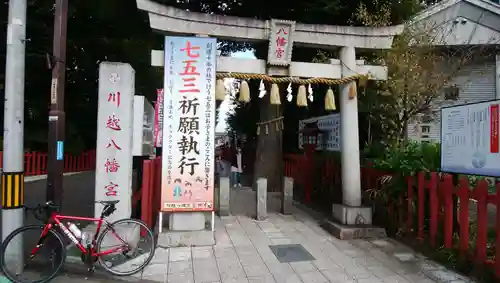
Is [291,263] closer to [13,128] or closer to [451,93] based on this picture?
[13,128]

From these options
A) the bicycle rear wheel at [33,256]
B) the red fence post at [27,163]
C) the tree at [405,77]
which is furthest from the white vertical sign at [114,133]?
the red fence post at [27,163]

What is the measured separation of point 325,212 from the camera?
9.59 metres

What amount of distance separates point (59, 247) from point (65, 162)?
18.1 metres

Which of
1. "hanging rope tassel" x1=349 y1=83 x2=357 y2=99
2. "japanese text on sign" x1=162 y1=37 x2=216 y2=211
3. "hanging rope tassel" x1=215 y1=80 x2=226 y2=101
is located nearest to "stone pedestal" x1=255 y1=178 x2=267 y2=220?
"japanese text on sign" x1=162 y1=37 x2=216 y2=211

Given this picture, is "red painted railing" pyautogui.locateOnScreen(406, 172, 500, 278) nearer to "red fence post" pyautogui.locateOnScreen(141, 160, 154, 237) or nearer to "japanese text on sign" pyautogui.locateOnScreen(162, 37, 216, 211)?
"japanese text on sign" pyautogui.locateOnScreen(162, 37, 216, 211)

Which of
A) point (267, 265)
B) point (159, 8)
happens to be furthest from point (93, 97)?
point (267, 265)

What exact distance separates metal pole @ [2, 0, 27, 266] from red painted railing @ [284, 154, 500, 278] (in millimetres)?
6743

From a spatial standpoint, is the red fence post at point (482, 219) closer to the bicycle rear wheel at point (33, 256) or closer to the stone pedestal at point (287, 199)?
the stone pedestal at point (287, 199)

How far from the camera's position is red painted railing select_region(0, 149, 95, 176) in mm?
16766

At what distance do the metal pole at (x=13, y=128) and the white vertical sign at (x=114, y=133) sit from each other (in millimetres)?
1156

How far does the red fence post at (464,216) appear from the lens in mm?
5258

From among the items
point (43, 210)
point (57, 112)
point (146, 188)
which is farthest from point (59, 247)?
point (57, 112)

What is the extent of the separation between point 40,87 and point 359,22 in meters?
15.1

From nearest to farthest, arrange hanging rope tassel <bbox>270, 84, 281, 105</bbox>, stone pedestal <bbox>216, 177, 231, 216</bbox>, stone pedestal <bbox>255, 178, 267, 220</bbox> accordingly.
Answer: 1. hanging rope tassel <bbox>270, 84, 281, 105</bbox>
2. stone pedestal <bbox>255, 178, 267, 220</bbox>
3. stone pedestal <bbox>216, 177, 231, 216</bbox>
